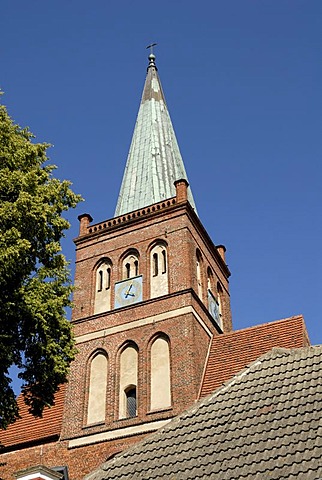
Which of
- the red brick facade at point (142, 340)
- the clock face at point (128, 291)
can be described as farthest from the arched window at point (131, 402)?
the clock face at point (128, 291)

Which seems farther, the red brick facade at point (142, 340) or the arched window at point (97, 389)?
the arched window at point (97, 389)

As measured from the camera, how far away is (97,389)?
1855 centimetres

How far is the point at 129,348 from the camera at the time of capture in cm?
1886

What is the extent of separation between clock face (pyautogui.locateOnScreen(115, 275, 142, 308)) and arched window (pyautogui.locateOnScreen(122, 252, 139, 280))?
0.29 meters

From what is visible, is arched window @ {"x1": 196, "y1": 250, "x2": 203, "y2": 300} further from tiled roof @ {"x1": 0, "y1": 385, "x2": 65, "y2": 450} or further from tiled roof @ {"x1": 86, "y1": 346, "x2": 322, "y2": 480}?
tiled roof @ {"x1": 86, "y1": 346, "x2": 322, "y2": 480}

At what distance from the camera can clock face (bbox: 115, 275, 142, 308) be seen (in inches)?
774

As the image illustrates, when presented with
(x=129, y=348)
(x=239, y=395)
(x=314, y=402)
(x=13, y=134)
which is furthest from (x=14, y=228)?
(x=129, y=348)

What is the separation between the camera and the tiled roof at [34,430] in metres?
18.6

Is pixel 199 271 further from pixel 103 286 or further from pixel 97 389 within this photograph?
pixel 97 389

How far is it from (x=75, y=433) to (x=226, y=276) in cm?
842

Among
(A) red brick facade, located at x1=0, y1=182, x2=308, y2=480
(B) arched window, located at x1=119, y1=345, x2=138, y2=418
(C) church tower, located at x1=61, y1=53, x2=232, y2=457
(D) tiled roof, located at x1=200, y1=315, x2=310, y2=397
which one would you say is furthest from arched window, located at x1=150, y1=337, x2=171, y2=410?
(D) tiled roof, located at x1=200, y1=315, x2=310, y2=397

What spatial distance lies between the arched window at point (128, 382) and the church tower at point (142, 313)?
1.2 inches

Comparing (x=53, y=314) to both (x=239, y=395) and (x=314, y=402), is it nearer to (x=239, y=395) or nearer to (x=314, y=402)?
(x=239, y=395)

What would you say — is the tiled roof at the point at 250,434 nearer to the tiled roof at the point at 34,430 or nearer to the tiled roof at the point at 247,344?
the tiled roof at the point at 247,344
